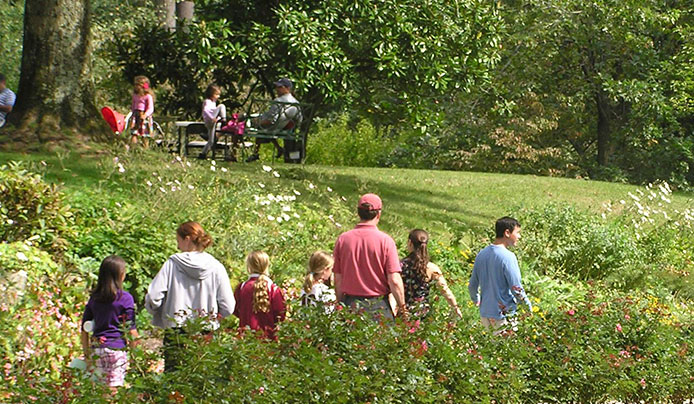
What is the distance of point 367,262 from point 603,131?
22.0m

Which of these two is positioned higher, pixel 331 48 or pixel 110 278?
pixel 331 48

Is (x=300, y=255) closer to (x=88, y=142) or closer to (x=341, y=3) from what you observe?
(x=88, y=142)

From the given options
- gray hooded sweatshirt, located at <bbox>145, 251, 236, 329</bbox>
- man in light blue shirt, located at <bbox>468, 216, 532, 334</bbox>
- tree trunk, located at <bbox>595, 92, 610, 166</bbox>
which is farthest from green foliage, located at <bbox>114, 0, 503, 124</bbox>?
tree trunk, located at <bbox>595, 92, 610, 166</bbox>

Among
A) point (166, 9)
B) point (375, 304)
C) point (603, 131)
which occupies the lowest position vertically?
point (375, 304)

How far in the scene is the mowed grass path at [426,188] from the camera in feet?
40.7

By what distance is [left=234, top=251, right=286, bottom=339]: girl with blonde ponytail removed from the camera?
285 inches

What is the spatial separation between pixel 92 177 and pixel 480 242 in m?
4.64

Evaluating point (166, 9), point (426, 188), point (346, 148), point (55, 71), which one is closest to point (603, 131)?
point (346, 148)

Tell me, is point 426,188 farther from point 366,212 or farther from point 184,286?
point 184,286

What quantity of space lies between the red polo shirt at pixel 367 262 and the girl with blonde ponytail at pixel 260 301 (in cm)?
60

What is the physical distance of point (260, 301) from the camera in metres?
7.21

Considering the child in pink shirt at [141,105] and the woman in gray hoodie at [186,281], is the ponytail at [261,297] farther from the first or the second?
the child in pink shirt at [141,105]

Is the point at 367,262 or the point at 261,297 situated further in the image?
the point at 367,262

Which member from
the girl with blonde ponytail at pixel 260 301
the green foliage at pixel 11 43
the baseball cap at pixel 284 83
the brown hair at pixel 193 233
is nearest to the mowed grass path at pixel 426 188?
the baseball cap at pixel 284 83
